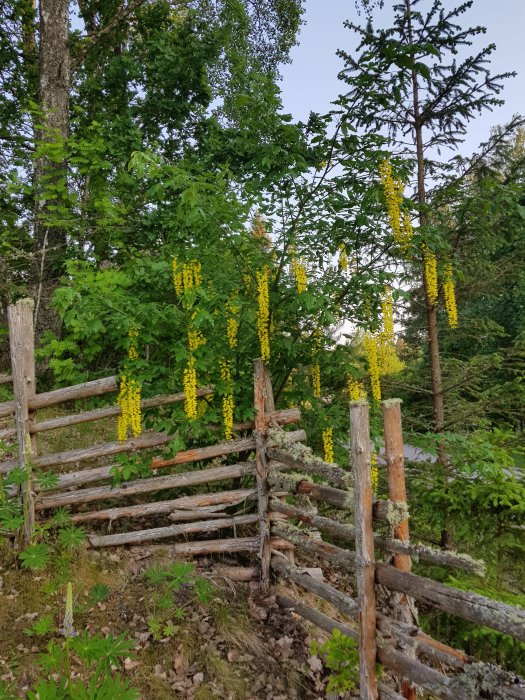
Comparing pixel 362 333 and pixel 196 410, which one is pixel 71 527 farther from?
pixel 362 333

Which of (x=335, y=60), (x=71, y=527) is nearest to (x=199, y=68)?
(x=335, y=60)

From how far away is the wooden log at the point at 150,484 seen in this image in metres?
4.61

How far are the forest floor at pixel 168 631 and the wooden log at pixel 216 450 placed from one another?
3.08 ft

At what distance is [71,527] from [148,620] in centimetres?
128

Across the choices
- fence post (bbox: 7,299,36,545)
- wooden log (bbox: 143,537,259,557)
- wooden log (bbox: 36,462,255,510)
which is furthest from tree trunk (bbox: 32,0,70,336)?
wooden log (bbox: 143,537,259,557)

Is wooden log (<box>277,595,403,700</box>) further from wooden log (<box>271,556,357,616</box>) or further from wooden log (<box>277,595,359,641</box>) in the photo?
wooden log (<box>271,556,357,616</box>)

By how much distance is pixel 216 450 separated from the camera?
4.62m

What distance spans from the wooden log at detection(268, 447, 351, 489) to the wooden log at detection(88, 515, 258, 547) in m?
0.76

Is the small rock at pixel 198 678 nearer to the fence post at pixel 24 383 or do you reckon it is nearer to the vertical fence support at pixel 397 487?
the vertical fence support at pixel 397 487

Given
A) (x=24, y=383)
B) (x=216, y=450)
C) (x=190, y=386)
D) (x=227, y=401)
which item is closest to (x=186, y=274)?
(x=190, y=386)

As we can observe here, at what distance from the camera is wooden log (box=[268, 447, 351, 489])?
3.44m

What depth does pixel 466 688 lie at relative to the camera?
7.89 feet

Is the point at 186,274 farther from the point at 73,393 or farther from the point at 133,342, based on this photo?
the point at 73,393

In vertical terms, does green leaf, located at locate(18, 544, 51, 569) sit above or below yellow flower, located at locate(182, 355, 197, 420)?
below
